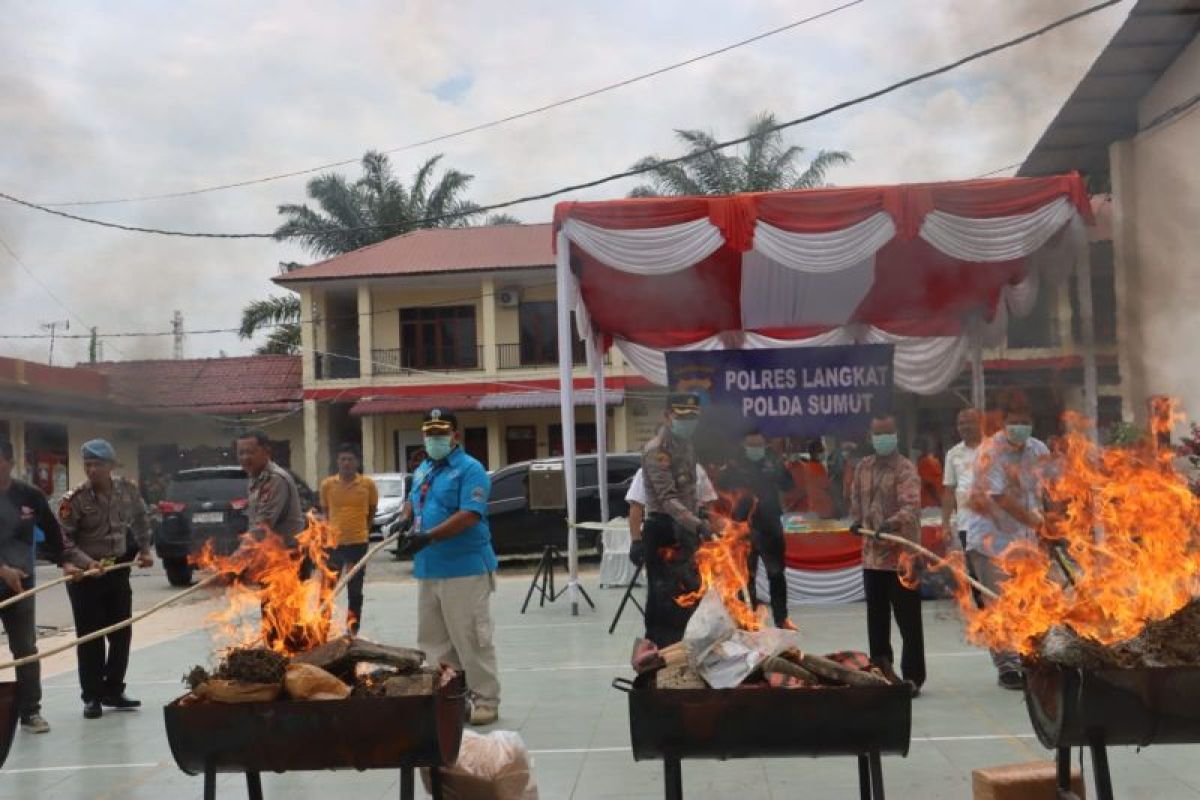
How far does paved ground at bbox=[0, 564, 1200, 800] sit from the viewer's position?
16.4 ft

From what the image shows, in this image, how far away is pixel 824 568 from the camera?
10883 mm

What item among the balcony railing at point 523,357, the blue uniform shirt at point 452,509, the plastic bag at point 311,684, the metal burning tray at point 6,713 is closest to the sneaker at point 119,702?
the blue uniform shirt at point 452,509

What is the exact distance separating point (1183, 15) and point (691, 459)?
6.49 meters

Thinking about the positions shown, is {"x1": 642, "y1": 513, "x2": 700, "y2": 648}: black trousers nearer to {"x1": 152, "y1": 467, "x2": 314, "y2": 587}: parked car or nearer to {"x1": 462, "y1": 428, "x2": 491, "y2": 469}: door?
{"x1": 152, "y1": 467, "x2": 314, "y2": 587}: parked car

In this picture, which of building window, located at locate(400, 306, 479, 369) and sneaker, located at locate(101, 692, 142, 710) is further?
building window, located at locate(400, 306, 479, 369)

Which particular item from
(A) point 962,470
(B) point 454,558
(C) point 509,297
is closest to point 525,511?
(A) point 962,470

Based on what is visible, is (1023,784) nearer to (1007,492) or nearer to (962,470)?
(1007,492)

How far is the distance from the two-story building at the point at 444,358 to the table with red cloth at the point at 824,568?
17.6m

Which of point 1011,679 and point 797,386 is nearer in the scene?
point 1011,679

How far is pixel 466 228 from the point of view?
3266 centimetres

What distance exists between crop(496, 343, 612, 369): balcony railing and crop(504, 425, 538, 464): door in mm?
1618

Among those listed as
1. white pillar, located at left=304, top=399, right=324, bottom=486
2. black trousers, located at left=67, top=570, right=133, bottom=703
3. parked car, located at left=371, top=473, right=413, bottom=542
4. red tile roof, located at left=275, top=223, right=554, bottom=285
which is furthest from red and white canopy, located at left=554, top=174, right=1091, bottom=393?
white pillar, located at left=304, top=399, right=324, bottom=486

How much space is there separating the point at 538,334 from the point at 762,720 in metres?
26.5

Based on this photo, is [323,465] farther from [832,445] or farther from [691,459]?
[691,459]
